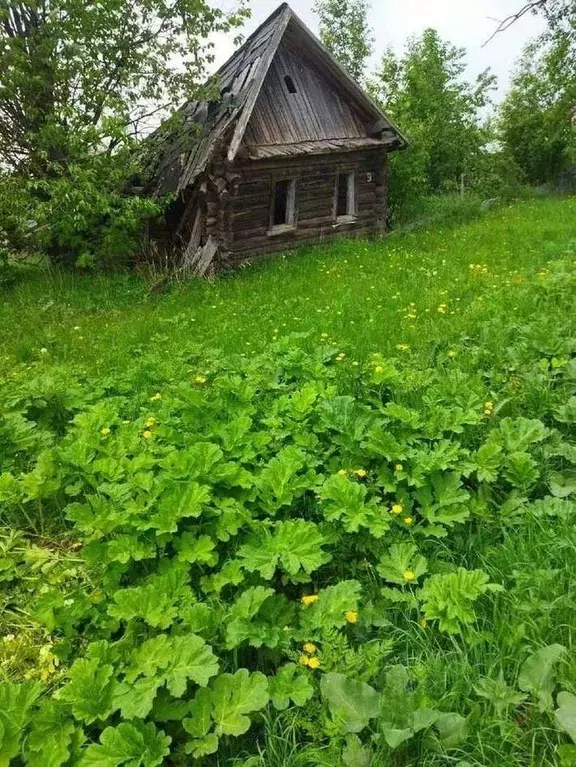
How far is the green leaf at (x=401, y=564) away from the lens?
7.50 ft

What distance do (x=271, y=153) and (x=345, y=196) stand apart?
3.97 meters

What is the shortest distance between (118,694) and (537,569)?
172 cm

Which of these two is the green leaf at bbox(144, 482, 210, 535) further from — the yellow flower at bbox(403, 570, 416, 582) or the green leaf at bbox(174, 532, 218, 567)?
the yellow flower at bbox(403, 570, 416, 582)

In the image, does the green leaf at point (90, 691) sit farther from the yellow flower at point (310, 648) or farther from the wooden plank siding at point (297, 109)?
the wooden plank siding at point (297, 109)

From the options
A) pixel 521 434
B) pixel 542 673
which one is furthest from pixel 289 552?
pixel 521 434

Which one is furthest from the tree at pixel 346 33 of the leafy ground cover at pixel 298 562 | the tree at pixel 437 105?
the leafy ground cover at pixel 298 562

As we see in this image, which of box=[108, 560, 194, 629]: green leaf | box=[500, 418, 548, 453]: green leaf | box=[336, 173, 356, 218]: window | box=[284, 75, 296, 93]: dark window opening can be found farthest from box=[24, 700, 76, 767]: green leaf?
box=[336, 173, 356, 218]: window

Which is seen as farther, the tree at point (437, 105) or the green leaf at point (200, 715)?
the tree at point (437, 105)

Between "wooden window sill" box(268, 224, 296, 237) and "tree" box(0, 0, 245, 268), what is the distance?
10.4ft

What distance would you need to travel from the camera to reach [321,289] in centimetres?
845

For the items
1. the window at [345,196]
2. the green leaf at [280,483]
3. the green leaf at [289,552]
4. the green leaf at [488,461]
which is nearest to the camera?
the green leaf at [289,552]

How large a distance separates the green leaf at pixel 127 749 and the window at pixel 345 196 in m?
13.9

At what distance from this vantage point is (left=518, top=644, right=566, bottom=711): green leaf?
1.70 metres

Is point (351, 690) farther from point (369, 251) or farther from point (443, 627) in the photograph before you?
point (369, 251)
